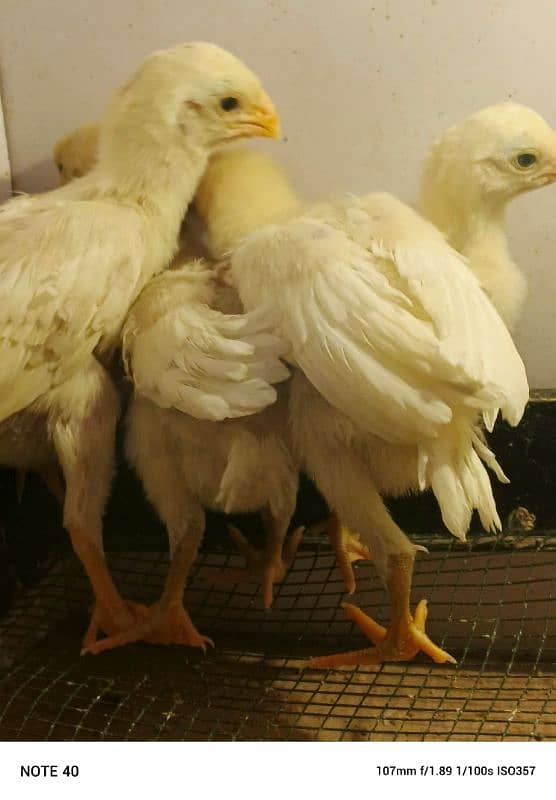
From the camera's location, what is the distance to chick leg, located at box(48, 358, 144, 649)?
0.87m

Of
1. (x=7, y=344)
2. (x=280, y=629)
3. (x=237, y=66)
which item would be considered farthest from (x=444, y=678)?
(x=237, y=66)

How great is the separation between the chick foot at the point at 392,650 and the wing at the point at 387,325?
30cm

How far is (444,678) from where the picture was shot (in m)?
0.94

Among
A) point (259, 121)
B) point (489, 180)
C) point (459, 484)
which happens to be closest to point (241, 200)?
point (259, 121)

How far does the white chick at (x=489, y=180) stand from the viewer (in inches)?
35.1

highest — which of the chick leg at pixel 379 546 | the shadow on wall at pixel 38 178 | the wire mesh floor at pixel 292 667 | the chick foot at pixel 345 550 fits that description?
the shadow on wall at pixel 38 178

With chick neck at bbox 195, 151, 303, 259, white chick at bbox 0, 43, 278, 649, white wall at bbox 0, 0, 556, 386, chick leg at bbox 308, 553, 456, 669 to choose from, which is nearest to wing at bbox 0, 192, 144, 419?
white chick at bbox 0, 43, 278, 649

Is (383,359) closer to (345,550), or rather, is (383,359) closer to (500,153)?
(500,153)

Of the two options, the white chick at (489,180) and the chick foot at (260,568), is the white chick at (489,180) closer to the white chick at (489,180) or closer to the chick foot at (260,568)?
the white chick at (489,180)

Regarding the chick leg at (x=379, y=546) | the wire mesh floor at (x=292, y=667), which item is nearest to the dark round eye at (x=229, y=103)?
the chick leg at (x=379, y=546)
